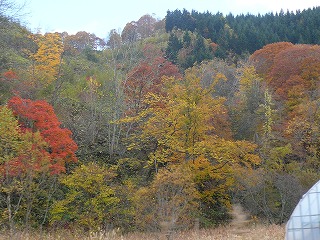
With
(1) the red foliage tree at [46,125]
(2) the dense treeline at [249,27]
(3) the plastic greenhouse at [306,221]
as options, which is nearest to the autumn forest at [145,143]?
(1) the red foliage tree at [46,125]

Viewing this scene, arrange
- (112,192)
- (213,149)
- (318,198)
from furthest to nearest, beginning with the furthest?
(213,149) < (112,192) < (318,198)

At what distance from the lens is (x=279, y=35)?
53.8 m

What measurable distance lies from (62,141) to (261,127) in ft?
42.8

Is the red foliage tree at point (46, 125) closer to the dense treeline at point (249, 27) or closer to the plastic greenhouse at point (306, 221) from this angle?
the plastic greenhouse at point (306, 221)

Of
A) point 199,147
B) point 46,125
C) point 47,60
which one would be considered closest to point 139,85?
point 47,60

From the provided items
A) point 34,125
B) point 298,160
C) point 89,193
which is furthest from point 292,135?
point 34,125

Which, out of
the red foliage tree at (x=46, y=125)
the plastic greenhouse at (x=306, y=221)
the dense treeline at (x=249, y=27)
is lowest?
the plastic greenhouse at (x=306, y=221)

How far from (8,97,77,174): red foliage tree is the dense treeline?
34763 millimetres

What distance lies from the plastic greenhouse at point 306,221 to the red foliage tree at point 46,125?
35.0 ft

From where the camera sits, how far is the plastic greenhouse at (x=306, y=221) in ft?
20.9

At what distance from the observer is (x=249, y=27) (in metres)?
56.3

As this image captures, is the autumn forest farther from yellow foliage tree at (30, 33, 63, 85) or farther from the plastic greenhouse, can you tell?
the plastic greenhouse

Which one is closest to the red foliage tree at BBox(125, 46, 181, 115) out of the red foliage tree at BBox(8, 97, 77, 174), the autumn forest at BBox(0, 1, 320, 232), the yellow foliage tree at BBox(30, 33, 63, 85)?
the autumn forest at BBox(0, 1, 320, 232)

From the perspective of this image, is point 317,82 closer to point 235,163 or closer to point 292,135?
point 292,135
